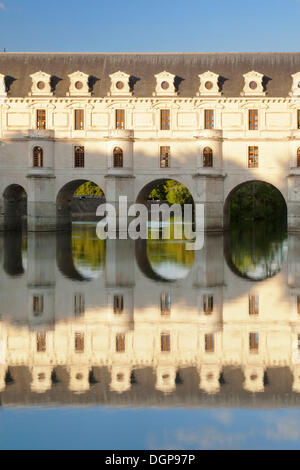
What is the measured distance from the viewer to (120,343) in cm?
1321

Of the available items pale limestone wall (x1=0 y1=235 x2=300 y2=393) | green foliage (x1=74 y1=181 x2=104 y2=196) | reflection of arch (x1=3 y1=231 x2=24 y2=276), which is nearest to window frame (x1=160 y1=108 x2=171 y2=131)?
reflection of arch (x1=3 y1=231 x2=24 y2=276)

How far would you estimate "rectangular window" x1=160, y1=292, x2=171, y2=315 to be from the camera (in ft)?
54.1

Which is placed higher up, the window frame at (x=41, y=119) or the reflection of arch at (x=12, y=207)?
the window frame at (x=41, y=119)

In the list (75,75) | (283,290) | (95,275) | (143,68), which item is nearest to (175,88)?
(143,68)

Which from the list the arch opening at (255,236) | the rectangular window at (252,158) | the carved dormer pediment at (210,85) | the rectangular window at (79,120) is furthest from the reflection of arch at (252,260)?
the rectangular window at (79,120)

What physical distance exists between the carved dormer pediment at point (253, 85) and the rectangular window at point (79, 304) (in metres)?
32.5

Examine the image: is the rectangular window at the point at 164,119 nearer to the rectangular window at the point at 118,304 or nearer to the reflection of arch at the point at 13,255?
the reflection of arch at the point at 13,255

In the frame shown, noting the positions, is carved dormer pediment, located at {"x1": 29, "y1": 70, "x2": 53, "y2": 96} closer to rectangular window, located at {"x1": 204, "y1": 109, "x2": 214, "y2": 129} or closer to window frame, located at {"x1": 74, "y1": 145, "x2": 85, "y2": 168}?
window frame, located at {"x1": 74, "y1": 145, "x2": 85, "y2": 168}

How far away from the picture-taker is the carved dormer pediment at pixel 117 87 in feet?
155

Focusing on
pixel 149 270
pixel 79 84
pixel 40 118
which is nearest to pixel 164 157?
pixel 79 84

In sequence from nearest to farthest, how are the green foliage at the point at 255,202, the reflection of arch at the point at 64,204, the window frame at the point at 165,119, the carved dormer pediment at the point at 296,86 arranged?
the carved dormer pediment at the point at 296,86 → the window frame at the point at 165,119 → the reflection of arch at the point at 64,204 → the green foliage at the point at 255,202

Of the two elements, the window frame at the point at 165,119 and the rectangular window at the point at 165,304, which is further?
the window frame at the point at 165,119

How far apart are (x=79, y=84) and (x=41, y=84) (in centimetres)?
309

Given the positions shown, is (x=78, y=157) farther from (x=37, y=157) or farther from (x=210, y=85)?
(x=210, y=85)
